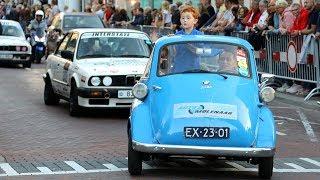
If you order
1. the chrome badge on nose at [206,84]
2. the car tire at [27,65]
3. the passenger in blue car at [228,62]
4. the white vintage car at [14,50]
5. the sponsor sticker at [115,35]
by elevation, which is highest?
the passenger in blue car at [228,62]

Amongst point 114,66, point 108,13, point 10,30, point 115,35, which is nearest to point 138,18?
point 108,13

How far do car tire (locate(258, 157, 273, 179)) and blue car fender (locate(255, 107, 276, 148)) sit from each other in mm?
181

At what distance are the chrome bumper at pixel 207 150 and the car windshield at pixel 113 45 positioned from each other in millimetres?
7243

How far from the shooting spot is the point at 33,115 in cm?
1636

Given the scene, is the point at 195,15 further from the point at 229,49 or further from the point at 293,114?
the point at 293,114

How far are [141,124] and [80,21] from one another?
21596 mm

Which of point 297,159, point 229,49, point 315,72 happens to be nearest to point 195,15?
point 229,49

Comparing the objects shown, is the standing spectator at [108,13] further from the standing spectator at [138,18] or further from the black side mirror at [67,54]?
the black side mirror at [67,54]

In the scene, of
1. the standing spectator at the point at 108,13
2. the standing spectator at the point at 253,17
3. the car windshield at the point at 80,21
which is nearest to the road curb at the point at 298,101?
the standing spectator at the point at 253,17

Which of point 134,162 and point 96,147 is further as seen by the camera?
point 96,147

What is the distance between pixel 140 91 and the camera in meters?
10.4

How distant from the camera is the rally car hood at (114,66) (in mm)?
15750

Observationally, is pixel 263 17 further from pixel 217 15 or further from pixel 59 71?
pixel 59 71

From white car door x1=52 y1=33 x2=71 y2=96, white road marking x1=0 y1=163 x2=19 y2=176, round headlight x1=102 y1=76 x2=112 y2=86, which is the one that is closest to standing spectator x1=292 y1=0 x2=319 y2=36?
white car door x1=52 y1=33 x2=71 y2=96
